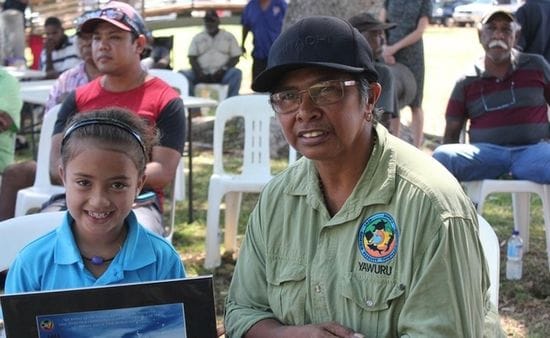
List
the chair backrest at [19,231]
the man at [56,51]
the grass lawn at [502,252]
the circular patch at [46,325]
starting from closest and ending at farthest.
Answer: the circular patch at [46,325], the chair backrest at [19,231], the grass lawn at [502,252], the man at [56,51]

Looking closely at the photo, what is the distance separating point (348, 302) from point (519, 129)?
3.57 meters

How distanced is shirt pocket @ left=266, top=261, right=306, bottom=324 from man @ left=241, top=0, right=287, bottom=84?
884 cm

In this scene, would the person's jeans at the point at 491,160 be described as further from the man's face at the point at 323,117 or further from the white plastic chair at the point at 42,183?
the man's face at the point at 323,117

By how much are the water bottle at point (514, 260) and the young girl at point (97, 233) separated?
321cm

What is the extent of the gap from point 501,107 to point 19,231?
11.2ft

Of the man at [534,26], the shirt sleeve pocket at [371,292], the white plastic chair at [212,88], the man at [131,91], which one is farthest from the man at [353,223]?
the white plastic chair at [212,88]

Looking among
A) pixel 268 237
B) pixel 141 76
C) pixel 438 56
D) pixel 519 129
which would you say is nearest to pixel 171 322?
pixel 268 237

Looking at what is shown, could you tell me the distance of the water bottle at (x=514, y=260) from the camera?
5379mm

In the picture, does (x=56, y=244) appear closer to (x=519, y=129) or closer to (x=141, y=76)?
(x=141, y=76)

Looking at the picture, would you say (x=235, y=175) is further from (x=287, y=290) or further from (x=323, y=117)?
(x=323, y=117)

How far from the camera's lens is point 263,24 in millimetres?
11469

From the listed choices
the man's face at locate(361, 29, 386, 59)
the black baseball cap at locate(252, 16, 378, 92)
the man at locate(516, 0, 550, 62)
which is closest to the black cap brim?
the black baseball cap at locate(252, 16, 378, 92)

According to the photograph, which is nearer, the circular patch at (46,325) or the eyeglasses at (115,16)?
the circular patch at (46,325)

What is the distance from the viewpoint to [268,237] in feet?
8.39
